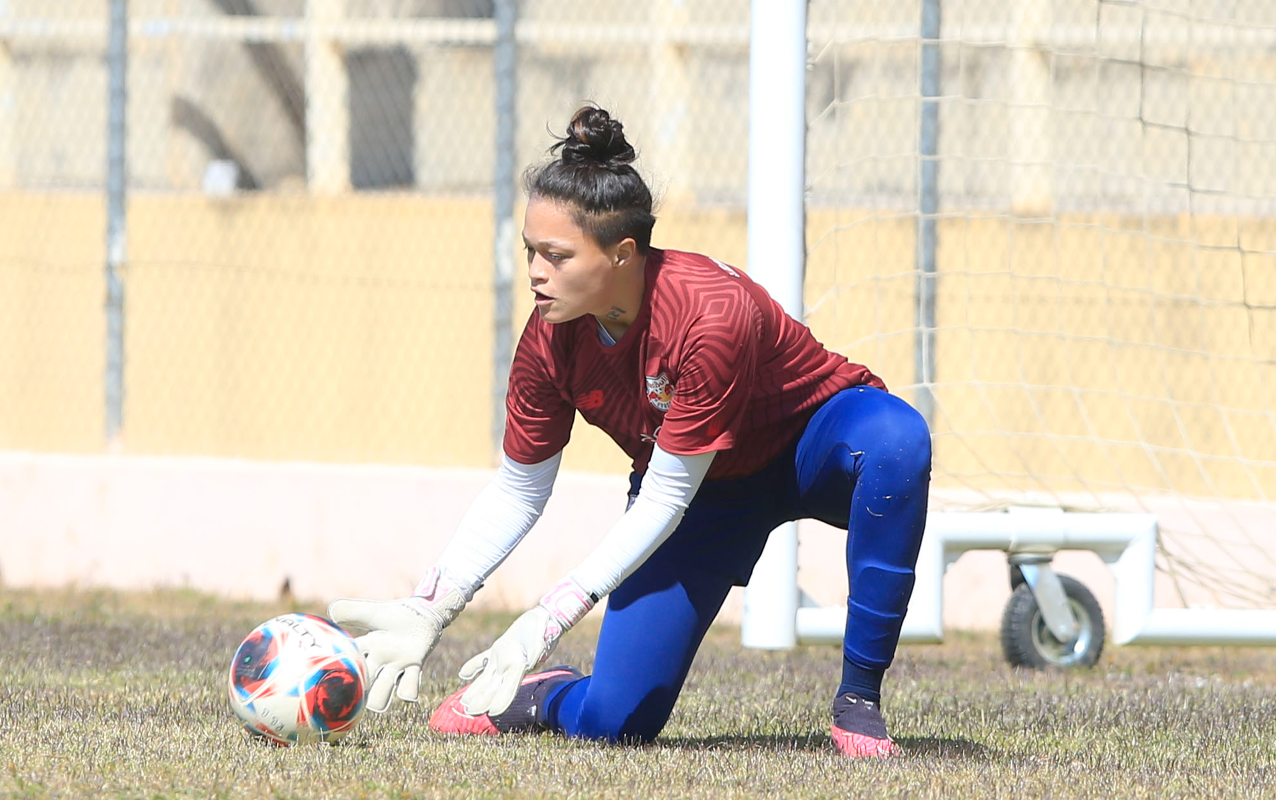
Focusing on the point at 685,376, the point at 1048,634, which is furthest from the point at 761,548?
the point at 1048,634

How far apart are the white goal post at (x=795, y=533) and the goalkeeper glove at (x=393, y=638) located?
7.04 ft

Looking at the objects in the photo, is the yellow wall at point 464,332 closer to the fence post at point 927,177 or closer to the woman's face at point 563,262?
the fence post at point 927,177

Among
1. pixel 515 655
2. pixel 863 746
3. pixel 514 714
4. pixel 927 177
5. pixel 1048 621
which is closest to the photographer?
pixel 515 655

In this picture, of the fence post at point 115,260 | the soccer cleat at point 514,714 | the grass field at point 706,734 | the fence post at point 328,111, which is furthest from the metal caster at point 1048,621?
the fence post at point 328,111

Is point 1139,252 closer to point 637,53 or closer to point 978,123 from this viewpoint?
point 978,123

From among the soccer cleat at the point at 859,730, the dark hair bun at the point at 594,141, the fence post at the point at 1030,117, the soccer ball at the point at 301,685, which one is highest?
the fence post at the point at 1030,117

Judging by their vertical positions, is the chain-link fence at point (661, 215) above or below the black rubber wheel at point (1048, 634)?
above

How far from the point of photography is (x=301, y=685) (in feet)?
14.1

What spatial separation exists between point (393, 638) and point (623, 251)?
1078 millimetres

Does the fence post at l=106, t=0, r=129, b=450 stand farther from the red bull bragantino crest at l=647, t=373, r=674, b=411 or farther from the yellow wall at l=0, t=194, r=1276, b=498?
the red bull bragantino crest at l=647, t=373, r=674, b=411

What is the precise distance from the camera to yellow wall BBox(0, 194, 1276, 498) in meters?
8.23

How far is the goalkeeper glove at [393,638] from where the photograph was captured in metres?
4.21

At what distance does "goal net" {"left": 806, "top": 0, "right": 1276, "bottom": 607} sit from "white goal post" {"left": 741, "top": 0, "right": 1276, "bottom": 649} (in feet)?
2.77

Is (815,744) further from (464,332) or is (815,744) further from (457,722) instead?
(464,332)
